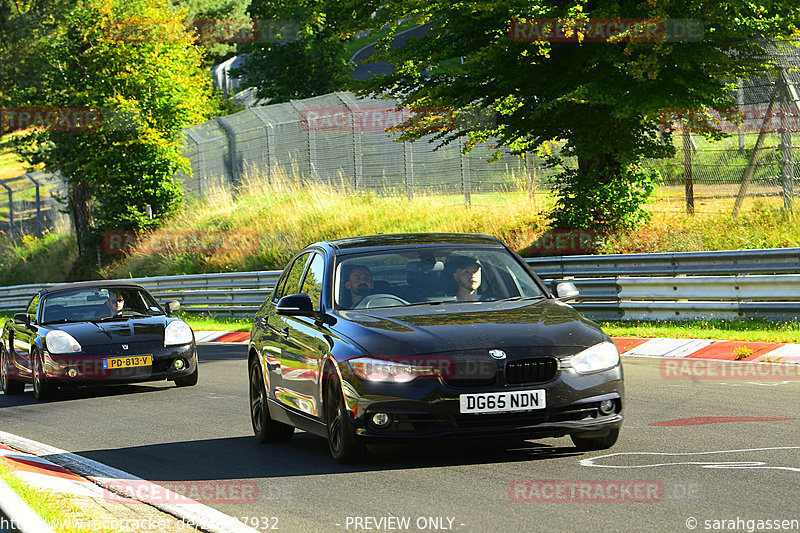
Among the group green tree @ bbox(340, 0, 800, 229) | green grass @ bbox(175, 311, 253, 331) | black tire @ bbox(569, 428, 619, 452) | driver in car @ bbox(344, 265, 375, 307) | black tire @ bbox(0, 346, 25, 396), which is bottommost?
green grass @ bbox(175, 311, 253, 331)

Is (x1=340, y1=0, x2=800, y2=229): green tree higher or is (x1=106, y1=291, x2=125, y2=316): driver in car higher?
(x1=340, y1=0, x2=800, y2=229): green tree

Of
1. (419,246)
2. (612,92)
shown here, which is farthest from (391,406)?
(612,92)

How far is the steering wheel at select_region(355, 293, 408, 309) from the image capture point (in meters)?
8.48

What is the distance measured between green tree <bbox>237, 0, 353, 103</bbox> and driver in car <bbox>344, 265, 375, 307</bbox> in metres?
45.6

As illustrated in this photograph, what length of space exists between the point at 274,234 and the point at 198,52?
475 inches

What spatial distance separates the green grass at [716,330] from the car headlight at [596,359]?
7.04 metres

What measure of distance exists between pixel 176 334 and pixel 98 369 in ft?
3.49

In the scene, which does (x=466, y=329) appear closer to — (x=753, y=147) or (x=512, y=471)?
(x=512, y=471)

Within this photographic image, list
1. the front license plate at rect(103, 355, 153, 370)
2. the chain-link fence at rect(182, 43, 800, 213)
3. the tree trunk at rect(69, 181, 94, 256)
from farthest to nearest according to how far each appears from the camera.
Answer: the tree trunk at rect(69, 181, 94, 256), the chain-link fence at rect(182, 43, 800, 213), the front license plate at rect(103, 355, 153, 370)

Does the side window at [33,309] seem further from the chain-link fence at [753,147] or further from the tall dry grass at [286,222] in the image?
the chain-link fence at [753,147]

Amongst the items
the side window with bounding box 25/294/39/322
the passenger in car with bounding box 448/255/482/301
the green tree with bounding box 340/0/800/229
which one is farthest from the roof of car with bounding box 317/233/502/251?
the green tree with bounding box 340/0/800/229

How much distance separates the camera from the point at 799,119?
19188 millimetres

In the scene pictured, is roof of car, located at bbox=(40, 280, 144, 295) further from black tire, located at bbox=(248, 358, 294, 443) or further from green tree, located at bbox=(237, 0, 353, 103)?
green tree, located at bbox=(237, 0, 353, 103)

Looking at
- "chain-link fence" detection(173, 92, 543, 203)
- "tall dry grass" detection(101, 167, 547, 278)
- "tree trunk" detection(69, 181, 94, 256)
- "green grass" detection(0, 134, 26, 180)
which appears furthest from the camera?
"green grass" detection(0, 134, 26, 180)
